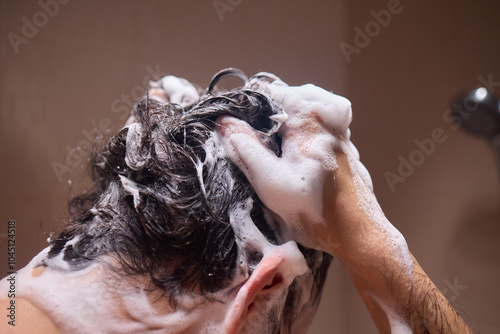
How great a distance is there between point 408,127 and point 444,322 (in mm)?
550

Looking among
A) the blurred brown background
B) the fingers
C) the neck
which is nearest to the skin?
the fingers

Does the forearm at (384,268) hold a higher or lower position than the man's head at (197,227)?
lower

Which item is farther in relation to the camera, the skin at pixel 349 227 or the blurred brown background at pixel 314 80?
the blurred brown background at pixel 314 80

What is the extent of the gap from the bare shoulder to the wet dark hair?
7 centimetres

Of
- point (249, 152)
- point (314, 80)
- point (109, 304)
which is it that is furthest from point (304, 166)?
point (314, 80)

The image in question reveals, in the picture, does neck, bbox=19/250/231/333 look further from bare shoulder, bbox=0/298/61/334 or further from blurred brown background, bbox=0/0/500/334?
blurred brown background, bbox=0/0/500/334

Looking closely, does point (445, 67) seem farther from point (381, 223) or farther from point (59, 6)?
point (59, 6)

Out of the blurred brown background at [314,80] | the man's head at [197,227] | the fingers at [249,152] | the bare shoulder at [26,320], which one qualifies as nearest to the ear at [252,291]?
the man's head at [197,227]

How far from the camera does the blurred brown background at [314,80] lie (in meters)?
0.81

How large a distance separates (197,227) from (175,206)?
0.04 meters

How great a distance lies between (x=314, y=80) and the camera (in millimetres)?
1040

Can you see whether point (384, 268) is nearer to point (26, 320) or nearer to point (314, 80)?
point (26, 320)

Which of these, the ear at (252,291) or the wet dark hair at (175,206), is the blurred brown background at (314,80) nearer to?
the wet dark hair at (175,206)

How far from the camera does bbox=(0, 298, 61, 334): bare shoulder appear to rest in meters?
0.50
